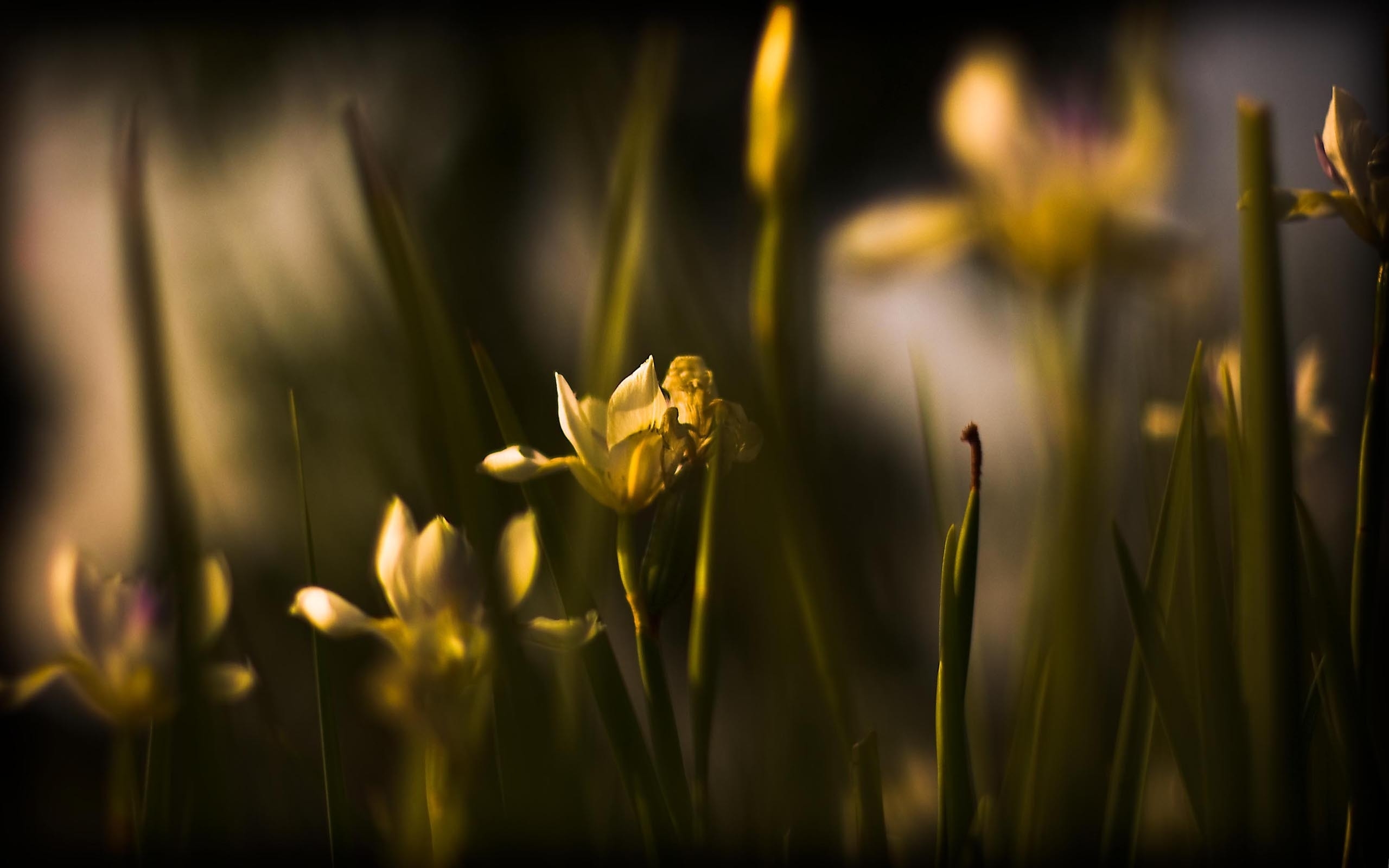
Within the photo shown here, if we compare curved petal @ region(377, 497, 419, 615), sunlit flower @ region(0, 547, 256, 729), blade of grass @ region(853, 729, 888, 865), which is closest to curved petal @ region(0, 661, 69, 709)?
sunlit flower @ region(0, 547, 256, 729)

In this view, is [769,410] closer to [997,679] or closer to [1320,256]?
[1320,256]

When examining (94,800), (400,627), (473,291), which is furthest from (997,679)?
(400,627)

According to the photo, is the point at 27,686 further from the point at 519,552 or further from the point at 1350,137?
the point at 1350,137

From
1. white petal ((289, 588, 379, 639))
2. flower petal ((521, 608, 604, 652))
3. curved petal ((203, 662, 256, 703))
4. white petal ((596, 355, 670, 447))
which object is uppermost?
white petal ((596, 355, 670, 447))

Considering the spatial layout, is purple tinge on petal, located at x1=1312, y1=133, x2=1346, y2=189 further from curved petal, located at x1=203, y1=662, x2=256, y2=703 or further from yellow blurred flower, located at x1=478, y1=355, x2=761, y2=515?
curved petal, located at x1=203, y1=662, x2=256, y2=703

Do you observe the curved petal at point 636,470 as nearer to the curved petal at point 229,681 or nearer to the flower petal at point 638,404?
the flower petal at point 638,404

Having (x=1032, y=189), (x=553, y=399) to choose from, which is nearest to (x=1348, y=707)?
(x=1032, y=189)
